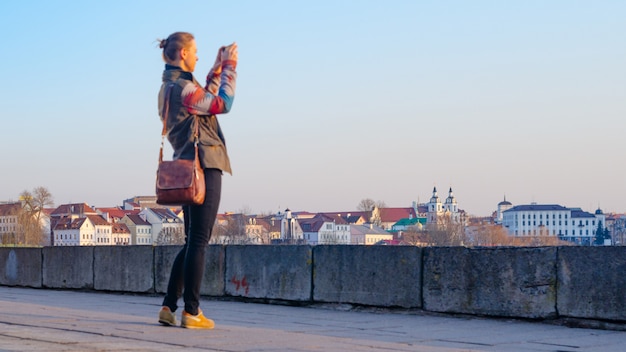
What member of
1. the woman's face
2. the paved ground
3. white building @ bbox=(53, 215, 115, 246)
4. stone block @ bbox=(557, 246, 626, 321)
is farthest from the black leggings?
white building @ bbox=(53, 215, 115, 246)

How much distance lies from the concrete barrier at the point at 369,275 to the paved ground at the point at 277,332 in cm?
17

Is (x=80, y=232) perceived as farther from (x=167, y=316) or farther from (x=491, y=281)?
(x=167, y=316)

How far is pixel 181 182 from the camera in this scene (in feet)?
20.7

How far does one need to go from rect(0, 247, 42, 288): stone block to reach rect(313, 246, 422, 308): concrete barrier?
178 inches

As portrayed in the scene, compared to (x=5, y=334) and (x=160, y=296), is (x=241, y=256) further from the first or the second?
(x=5, y=334)

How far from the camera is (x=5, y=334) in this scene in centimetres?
594

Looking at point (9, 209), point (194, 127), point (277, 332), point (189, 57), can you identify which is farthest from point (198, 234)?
point (9, 209)

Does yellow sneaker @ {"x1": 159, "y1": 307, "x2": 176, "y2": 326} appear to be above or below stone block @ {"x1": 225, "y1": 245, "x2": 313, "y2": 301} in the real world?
below

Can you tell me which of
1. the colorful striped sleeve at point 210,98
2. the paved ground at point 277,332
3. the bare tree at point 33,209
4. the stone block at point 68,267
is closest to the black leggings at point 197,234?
the paved ground at point 277,332

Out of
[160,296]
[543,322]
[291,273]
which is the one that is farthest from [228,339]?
[160,296]

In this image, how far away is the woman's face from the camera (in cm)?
660

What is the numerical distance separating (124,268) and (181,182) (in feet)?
16.5

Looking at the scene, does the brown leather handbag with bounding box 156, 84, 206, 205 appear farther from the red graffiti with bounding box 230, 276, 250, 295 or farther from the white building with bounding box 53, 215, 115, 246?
the white building with bounding box 53, 215, 115, 246

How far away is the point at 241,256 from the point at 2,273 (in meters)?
4.50
